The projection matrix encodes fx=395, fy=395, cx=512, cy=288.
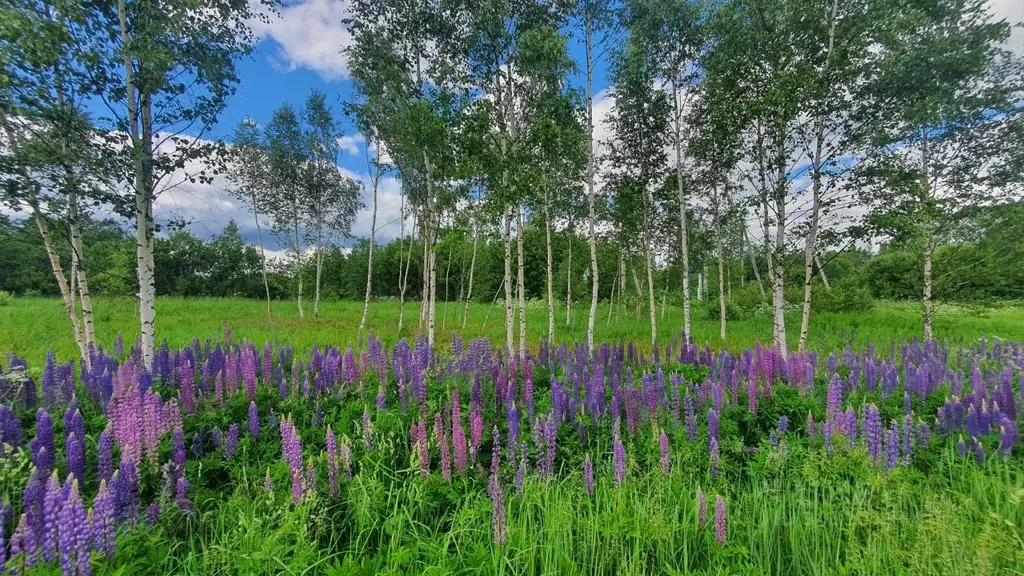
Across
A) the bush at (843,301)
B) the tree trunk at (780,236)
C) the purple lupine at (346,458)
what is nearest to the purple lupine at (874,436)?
the purple lupine at (346,458)

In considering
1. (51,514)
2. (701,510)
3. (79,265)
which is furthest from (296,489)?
(79,265)

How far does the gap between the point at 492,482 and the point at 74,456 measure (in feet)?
10.4

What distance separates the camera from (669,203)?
15.8m

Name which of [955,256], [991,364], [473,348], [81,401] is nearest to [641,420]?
[473,348]

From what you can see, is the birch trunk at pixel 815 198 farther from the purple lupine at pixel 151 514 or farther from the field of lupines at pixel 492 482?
the purple lupine at pixel 151 514

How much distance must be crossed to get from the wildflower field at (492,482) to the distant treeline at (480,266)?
379 centimetres

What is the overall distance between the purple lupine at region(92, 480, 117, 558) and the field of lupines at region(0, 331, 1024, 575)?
1 cm

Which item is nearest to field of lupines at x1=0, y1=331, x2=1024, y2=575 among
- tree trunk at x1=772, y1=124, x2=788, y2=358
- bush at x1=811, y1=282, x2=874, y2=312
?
tree trunk at x1=772, y1=124, x2=788, y2=358

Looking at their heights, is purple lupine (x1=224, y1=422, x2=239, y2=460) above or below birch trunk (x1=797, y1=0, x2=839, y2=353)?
below

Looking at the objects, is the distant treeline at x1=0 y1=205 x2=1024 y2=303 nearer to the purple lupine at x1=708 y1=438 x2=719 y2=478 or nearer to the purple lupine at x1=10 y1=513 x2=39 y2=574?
the purple lupine at x1=10 y1=513 x2=39 y2=574

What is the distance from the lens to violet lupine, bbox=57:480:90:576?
6.40 ft

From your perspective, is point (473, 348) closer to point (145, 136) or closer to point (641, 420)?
point (641, 420)

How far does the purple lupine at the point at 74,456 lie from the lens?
2.98 meters

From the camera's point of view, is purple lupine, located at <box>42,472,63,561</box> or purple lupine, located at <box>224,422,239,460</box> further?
purple lupine, located at <box>224,422,239,460</box>
